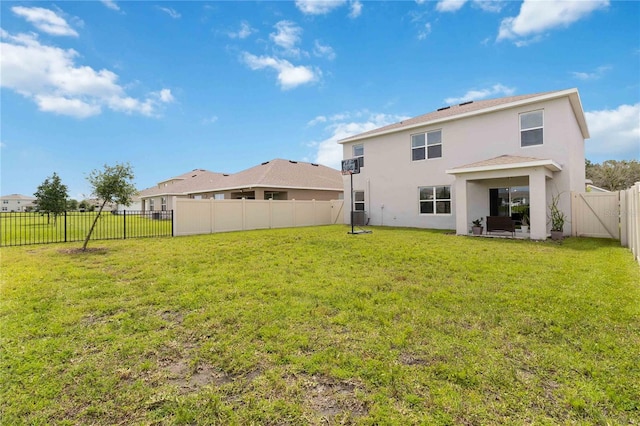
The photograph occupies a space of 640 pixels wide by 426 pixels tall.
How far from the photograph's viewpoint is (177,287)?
576 centimetres

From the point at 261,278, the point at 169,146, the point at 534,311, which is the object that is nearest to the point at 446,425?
the point at 534,311

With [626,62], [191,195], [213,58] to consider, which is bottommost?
[191,195]

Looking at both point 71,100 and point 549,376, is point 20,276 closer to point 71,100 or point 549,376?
point 549,376

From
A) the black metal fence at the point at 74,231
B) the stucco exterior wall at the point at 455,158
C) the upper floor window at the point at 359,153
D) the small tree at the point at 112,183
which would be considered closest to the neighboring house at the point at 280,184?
the stucco exterior wall at the point at 455,158

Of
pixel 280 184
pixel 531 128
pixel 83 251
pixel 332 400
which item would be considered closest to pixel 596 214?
pixel 531 128

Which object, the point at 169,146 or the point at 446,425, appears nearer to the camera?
the point at 446,425

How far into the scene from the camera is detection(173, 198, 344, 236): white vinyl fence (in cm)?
1512

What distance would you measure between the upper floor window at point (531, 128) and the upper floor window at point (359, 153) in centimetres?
904

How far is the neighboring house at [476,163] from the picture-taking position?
1241cm

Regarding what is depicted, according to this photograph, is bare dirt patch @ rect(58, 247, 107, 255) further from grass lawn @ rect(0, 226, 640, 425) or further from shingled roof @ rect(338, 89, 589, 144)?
shingled roof @ rect(338, 89, 589, 144)

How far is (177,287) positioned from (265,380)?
3.70 metres

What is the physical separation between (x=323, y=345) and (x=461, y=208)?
1201 centimetres

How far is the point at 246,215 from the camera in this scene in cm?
1747

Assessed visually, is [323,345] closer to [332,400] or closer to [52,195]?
[332,400]
